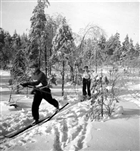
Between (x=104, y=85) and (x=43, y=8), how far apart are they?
23986mm

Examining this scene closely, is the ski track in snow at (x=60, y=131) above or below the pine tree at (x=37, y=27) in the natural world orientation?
below

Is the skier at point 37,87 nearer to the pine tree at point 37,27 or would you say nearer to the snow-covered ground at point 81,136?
the snow-covered ground at point 81,136

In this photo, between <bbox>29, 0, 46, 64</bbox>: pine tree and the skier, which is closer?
the skier

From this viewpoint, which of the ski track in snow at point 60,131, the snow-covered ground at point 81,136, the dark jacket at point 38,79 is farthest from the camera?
the dark jacket at point 38,79

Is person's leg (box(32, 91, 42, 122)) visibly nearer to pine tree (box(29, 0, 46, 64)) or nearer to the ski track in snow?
the ski track in snow

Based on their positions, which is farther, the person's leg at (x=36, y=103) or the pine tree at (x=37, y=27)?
the pine tree at (x=37, y=27)

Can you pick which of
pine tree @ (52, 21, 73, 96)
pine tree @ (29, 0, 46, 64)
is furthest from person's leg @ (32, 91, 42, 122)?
pine tree @ (29, 0, 46, 64)

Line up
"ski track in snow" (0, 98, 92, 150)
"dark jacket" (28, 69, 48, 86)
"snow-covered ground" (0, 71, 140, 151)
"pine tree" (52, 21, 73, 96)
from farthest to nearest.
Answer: "pine tree" (52, 21, 73, 96) → "dark jacket" (28, 69, 48, 86) → "ski track in snow" (0, 98, 92, 150) → "snow-covered ground" (0, 71, 140, 151)

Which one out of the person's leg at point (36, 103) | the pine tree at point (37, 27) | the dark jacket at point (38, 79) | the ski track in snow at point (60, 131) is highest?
the pine tree at point (37, 27)

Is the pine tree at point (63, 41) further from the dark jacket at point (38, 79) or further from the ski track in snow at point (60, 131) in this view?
the ski track in snow at point (60, 131)

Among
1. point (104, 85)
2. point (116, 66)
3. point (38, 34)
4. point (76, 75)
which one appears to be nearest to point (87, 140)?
point (104, 85)

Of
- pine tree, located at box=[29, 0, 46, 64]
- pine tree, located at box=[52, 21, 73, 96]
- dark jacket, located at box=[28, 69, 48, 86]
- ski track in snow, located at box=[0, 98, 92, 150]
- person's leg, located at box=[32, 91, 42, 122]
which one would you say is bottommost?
ski track in snow, located at box=[0, 98, 92, 150]

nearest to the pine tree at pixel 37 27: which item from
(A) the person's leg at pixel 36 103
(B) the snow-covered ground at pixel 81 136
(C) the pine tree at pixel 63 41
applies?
(C) the pine tree at pixel 63 41

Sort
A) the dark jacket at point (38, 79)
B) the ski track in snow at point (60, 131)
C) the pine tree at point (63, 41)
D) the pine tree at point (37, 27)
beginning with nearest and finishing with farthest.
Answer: the ski track in snow at point (60, 131) < the dark jacket at point (38, 79) < the pine tree at point (63, 41) < the pine tree at point (37, 27)
